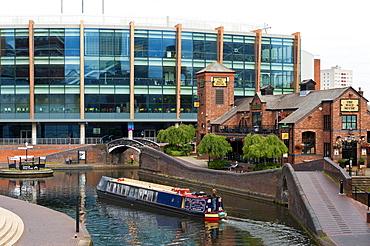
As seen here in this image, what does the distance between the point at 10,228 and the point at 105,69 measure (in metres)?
58.1

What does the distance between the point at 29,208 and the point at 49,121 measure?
1907 inches

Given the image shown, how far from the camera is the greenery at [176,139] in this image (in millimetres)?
71500

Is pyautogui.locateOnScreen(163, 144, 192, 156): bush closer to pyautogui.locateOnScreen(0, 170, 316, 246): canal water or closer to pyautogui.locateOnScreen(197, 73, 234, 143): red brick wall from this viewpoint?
pyautogui.locateOnScreen(197, 73, 234, 143): red brick wall

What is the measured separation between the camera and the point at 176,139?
71438 millimetres

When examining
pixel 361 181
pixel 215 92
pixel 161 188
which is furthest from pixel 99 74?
pixel 361 181

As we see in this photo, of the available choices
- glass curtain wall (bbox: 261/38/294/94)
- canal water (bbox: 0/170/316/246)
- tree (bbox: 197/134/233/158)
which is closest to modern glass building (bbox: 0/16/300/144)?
glass curtain wall (bbox: 261/38/294/94)

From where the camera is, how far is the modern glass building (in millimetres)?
84562

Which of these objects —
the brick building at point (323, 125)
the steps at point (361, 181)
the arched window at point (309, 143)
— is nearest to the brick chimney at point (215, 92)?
the brick building at point (323, 125)

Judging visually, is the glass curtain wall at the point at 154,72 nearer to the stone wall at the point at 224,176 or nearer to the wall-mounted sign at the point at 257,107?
the stone wall at the point at 224,176

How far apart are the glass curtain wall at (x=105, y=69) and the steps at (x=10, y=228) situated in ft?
174

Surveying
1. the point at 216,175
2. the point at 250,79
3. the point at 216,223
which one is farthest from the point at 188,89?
the point at 216,223

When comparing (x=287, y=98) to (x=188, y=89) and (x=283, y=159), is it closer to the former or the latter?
(x=283, y=159)

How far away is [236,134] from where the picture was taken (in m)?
60.2

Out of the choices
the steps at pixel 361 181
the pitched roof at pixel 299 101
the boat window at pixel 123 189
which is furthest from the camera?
the pitched roof at pixel 299 101
